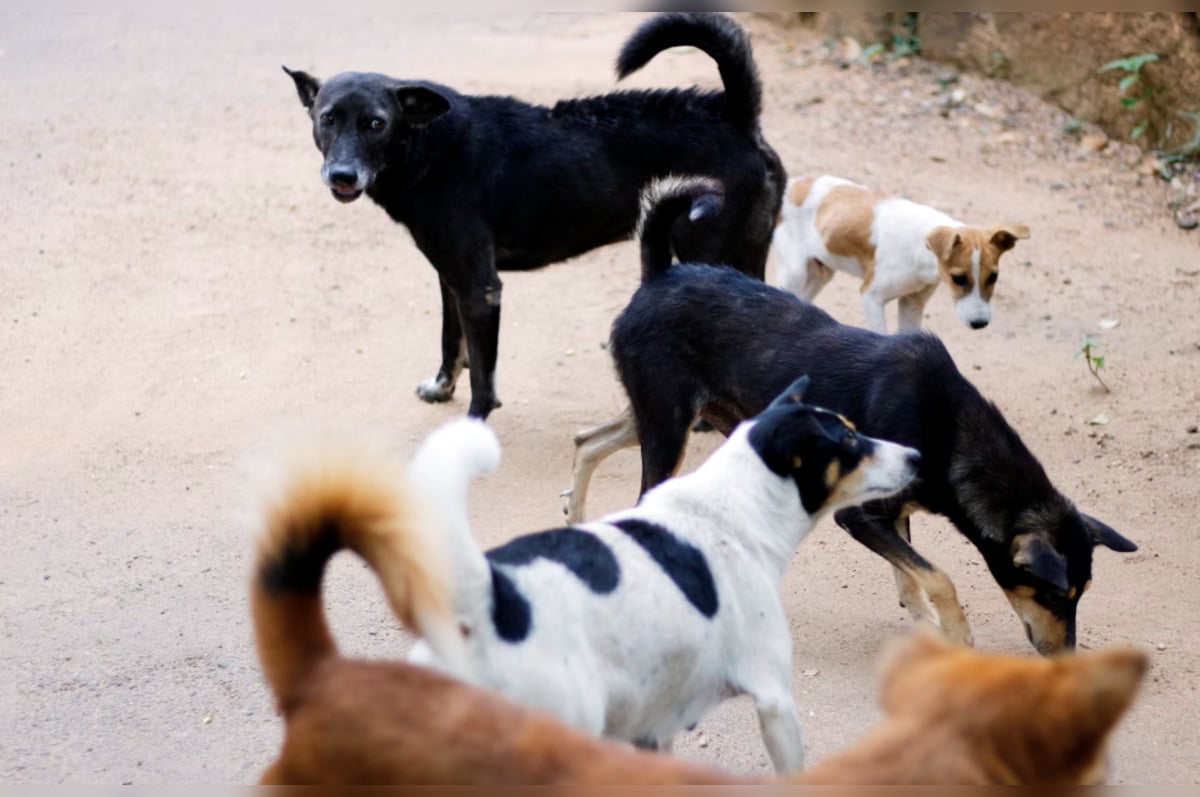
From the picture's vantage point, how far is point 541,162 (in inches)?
250

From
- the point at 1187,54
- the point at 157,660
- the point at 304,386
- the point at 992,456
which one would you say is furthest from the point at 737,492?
the point at 1187,54

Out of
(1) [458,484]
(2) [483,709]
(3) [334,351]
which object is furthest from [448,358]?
(2) [483,709]

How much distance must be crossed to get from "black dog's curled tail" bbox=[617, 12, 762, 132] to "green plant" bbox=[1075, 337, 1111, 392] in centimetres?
202

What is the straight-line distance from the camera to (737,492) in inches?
156

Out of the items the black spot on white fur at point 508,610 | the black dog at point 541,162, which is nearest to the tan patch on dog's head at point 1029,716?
the black spot on white fur at point 508,610

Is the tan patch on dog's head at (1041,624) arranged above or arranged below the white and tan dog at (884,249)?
above

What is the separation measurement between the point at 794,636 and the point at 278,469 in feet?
9.21

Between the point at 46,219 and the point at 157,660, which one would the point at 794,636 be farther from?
the point at 46,219

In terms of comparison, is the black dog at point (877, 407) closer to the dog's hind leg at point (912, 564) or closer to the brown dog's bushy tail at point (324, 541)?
the dog's hind leg at point (912, 564)

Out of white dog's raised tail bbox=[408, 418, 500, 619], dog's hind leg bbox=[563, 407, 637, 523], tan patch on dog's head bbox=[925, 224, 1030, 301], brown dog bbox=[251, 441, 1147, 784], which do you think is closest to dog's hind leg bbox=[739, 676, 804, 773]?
white dog's raised tail bbox=[408, 418, 500, 619]

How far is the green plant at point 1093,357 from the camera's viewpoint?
6.73 m

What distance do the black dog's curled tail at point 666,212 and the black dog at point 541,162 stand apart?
0.94 metres

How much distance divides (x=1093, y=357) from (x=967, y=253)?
34.5 inches

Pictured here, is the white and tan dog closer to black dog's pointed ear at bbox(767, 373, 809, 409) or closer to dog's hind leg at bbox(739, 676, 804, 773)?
black dog's pointed ear at bbox(767, 373, 809, 409)
